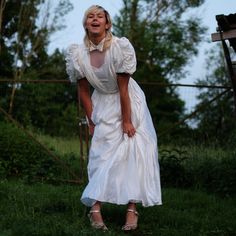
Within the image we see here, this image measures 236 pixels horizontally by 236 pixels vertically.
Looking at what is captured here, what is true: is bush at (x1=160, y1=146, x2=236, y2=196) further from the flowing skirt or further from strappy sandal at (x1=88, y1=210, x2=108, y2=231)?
strappy sandal at (x1=88, y1=210, x2=108, y2=231)

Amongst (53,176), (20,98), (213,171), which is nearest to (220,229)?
(213,171)

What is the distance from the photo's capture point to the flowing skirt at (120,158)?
5254 millimetres

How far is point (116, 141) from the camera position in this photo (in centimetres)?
543

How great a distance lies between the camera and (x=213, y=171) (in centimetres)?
848

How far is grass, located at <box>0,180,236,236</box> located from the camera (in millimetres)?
5230

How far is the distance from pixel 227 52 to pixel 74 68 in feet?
4.77

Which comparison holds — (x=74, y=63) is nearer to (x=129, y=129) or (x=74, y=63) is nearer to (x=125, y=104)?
(x=125, y=104)

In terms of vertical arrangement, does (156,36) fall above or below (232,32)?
above

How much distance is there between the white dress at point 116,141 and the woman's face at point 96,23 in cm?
16

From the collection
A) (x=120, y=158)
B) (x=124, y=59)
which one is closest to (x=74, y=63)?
(x=124, y=59)

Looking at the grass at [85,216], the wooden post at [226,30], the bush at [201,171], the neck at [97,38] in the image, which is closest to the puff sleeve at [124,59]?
the neck at [97,38]

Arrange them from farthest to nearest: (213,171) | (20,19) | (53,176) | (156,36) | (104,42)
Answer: (156,36), (20,19), (53,176), (213,171), (104,42)

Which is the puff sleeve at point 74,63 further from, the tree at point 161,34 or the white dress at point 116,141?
the tree at point 161,34

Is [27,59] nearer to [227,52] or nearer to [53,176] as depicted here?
[53,176]
